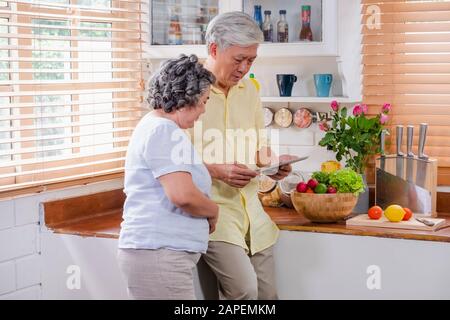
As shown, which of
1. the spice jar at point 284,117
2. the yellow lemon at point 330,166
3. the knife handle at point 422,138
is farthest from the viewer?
the spice jar at point 284,117

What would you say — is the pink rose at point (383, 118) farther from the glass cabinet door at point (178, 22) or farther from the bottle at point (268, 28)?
the glass cabinet door at point (178, 22)

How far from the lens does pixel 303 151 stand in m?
3.96

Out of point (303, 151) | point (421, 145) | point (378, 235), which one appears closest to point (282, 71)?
point (303, 151)

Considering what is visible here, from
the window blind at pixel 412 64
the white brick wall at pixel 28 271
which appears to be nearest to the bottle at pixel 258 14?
the window blind at pixel 412 64

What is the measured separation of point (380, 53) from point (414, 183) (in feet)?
1.98

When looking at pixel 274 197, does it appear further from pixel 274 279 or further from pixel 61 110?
pixel 61 110

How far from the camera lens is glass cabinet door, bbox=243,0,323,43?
371cm

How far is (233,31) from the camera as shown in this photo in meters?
3.05

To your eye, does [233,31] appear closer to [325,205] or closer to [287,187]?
[325,205]

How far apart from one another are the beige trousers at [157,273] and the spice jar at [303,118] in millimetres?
1405

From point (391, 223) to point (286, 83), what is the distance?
34.7 inches

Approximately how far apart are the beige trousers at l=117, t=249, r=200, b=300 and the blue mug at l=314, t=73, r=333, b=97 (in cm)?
139

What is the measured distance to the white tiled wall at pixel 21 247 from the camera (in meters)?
3.28

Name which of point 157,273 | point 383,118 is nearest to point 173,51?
point 383,118
